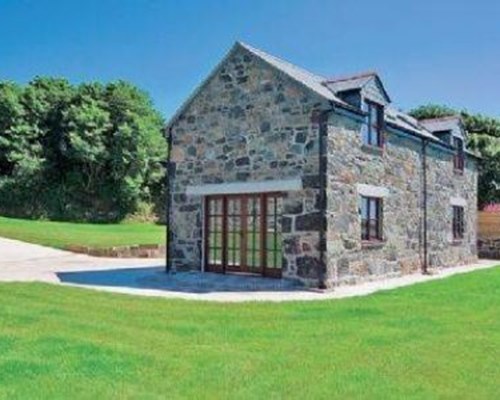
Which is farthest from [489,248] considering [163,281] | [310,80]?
[163,281]

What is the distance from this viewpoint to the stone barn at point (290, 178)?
1639 centimetres

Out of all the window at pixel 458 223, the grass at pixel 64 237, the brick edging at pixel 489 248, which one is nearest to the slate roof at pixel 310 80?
the window at pixel 458 223

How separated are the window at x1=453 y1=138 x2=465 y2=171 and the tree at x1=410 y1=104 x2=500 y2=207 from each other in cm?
1070

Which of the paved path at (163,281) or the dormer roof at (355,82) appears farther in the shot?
the dormer roof at (355,82)

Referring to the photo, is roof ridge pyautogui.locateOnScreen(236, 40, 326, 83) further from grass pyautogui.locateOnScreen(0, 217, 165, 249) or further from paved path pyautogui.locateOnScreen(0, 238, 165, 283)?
grass pyautogui.locateOnScreen(0, 217, 165, 249)

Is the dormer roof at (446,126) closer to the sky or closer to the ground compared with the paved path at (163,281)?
closer to the sky

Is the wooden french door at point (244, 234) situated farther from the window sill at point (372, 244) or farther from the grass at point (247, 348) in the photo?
the grass at point (247, 348)

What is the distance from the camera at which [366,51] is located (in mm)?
18234

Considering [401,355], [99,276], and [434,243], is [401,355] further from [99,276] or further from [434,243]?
[434,243]

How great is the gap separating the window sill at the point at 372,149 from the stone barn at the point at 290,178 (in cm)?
3

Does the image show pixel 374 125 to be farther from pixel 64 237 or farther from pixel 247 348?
pixel 64 237

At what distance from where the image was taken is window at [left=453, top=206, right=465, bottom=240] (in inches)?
996

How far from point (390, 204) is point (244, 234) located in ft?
16.4

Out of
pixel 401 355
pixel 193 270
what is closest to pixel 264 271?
pixel 193 270
